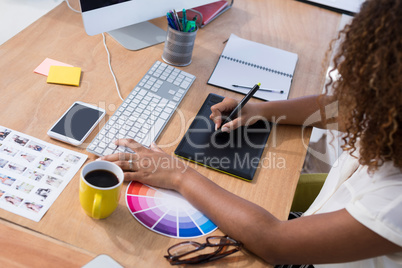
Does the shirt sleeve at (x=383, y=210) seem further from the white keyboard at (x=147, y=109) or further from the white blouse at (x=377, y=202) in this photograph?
the white keyboard at (x=147, y=109)

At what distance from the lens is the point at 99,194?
76 centimetres

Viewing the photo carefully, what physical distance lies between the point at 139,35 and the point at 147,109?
0.39 metres

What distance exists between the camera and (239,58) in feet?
4.46

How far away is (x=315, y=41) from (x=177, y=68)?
60 cm

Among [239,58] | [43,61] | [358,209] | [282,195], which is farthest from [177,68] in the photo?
[358,209]

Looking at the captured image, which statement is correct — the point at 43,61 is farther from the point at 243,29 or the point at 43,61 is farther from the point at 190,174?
the point at 243,29

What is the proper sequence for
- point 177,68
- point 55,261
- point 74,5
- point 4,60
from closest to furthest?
1. point 55,261
2. point 4,60
3. point 177,68
4. point 74,5

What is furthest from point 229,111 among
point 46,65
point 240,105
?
point 46,65

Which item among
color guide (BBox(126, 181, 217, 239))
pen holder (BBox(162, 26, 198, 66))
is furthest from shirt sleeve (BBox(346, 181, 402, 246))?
pen holder (BBox(162, 26, 198, 66))

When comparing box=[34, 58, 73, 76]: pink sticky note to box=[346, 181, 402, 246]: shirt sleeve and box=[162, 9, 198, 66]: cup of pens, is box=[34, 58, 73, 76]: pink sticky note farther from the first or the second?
box=[346, 181, 402, 246]: shirt sleeve

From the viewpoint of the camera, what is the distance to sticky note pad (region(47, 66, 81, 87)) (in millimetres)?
1093

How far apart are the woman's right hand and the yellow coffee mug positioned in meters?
0.35

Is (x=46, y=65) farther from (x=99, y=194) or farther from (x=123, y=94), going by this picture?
(x=99, y=194)
